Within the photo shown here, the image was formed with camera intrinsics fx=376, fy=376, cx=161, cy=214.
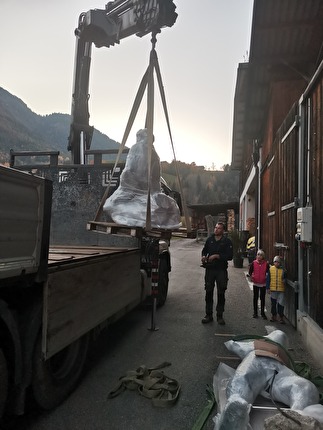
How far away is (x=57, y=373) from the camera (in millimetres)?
3666

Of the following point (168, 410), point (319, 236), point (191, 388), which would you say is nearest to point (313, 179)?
point (319, 236)

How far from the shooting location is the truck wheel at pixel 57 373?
3.21 meters

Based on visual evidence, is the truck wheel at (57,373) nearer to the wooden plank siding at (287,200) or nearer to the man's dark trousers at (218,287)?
the man's dark trousers at (218,287)

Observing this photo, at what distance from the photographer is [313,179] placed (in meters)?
5.24

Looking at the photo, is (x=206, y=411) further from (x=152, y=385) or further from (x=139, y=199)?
(x=139, y=199)

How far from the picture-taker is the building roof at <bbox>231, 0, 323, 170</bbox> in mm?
7711

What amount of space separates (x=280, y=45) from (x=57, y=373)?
8759 millimetres

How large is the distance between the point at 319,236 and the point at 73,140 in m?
5.88

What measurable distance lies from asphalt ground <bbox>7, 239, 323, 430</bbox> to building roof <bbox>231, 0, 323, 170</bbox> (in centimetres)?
509

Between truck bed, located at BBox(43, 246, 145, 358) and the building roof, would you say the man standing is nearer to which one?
truck bed, located at BBox(43, 246, 145, 358)

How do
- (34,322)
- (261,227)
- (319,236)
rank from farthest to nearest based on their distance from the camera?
(261,227) < (319,236) < (34,322)

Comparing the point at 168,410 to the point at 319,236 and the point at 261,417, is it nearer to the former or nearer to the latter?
the point at 261,417

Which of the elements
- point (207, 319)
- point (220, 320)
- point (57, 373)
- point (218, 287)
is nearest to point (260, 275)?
point (218, 287)

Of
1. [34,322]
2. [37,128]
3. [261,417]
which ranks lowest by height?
[261,417]
